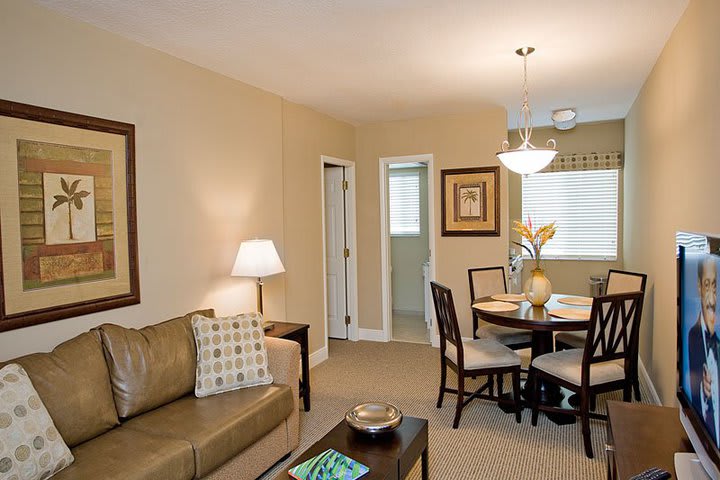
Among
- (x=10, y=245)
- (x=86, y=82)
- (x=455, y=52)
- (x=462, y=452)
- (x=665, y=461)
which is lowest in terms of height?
(x=462, y=452)

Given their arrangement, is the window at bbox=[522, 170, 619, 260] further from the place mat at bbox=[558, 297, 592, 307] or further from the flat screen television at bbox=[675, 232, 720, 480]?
the flat screen television at bbox=[675, 232, 720, 480]

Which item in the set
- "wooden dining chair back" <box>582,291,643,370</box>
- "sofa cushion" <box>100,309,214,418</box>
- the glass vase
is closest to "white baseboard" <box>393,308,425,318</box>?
the glass vase

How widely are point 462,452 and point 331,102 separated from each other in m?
3.18

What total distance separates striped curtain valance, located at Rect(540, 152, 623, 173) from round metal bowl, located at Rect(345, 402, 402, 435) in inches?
186

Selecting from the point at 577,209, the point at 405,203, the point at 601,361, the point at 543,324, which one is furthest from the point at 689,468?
the point at 405,203

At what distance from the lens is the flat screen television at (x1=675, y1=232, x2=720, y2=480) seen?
4.49ft

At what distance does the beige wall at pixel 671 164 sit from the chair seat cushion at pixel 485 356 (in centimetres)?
97

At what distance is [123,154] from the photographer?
280cm

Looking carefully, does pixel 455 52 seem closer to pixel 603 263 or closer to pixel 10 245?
pixel 10 245

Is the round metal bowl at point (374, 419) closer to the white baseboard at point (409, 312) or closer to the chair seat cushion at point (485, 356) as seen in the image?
the chair seat cushion at point (485, 356)

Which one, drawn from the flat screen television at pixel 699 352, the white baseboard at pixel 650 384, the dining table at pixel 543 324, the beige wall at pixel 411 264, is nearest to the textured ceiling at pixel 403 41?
the flat screen television at pixel 699 352

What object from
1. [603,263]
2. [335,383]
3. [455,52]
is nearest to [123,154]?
[455,52]

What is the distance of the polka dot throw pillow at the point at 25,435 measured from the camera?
5.62 feet

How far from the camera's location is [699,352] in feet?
5.02
